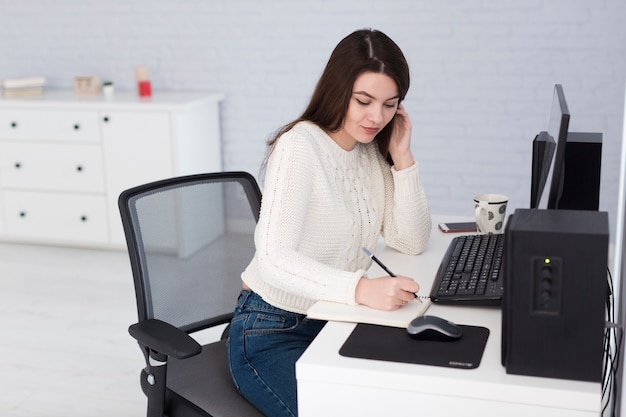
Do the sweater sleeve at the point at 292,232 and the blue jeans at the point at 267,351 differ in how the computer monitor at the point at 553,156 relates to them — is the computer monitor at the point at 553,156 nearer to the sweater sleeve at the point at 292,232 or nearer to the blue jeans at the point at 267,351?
the sweater sleeve at the point at 292,232

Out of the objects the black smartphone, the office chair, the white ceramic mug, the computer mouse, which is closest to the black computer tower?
the computer mouse

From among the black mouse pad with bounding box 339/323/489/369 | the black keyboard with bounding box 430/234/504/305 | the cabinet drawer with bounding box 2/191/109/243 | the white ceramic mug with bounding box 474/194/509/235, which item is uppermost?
the white ceramic mug with bounding box 474/194/509/235

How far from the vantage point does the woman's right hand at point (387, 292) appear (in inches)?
59.7

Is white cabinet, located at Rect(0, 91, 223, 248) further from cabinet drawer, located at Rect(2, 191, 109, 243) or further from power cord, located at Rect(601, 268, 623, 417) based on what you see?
power cord, located at Rect(601, 268, 623, 417)

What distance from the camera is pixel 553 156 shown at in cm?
158

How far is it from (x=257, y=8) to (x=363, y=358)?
9.69ft

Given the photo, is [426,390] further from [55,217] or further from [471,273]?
[55,217]

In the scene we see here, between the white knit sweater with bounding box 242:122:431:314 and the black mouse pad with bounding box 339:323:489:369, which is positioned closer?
the black mouse pad with bounding box 339:323:489:369

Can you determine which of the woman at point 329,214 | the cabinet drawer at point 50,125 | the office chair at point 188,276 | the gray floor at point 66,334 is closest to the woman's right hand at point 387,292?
the woman at point 329,214

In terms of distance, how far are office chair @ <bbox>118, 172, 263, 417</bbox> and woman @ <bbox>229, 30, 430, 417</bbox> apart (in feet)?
0.37

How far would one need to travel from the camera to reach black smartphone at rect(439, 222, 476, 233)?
6.95ft

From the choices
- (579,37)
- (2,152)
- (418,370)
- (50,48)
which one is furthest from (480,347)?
(50,48)

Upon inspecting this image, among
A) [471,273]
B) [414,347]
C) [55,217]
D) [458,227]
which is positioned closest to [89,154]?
[55,217]

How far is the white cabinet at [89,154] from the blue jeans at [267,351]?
7.05ft
